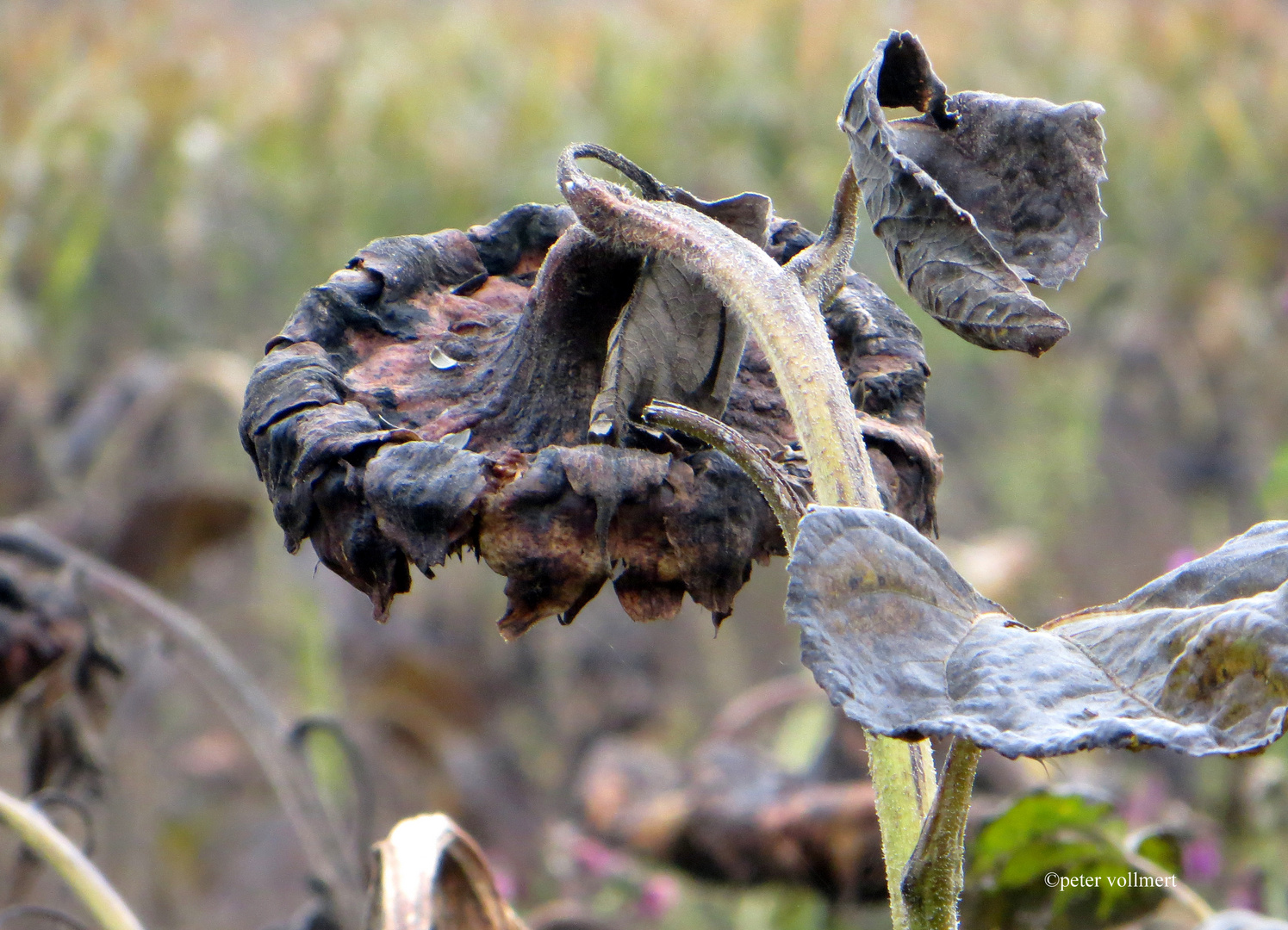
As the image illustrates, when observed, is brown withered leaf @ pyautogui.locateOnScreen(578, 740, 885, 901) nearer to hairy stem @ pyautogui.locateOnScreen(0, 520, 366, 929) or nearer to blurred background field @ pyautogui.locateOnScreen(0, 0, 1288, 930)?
blurred background field @ pyautogui.locateOnScreen(0, 0, 1288, 930)

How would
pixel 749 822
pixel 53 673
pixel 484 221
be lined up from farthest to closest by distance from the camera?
pixel 484 221 < pixel 749 822 < pixel 53 673

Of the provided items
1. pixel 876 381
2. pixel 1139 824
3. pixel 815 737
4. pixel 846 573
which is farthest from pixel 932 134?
pixel 1139 824

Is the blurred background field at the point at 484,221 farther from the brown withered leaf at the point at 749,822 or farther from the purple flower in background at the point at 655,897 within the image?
the brown withered leaf at the point at 749,822

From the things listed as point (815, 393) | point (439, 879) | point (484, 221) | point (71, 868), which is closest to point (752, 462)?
point (815, 393)

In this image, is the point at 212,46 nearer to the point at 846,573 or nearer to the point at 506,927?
the point at 506,927

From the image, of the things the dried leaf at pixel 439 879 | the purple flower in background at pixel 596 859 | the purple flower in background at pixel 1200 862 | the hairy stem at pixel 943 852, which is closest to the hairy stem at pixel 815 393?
the hairy stem at pixel 943 852

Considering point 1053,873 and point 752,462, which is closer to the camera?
point 752,462

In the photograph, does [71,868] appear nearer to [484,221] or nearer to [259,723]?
[259,723]
